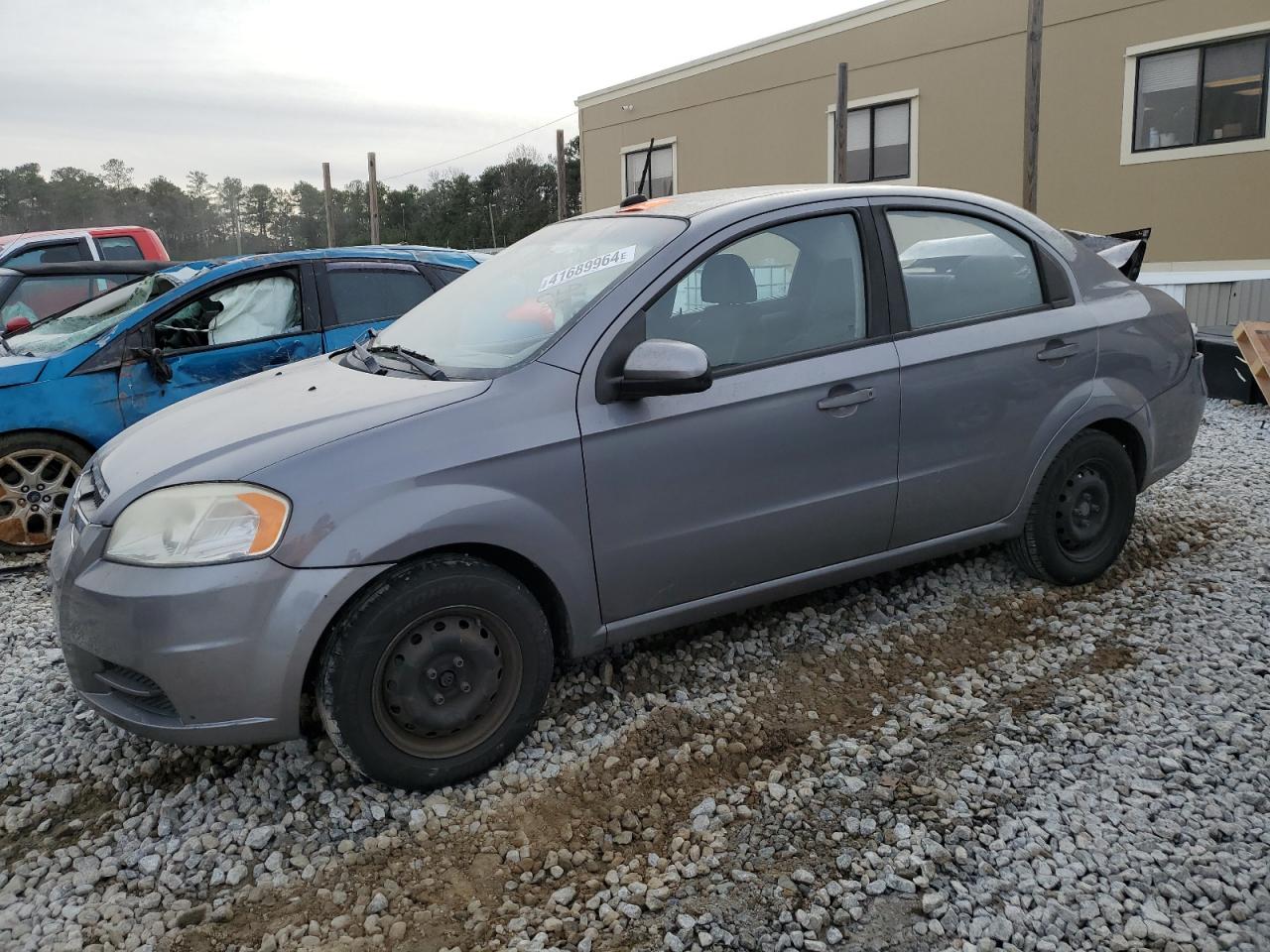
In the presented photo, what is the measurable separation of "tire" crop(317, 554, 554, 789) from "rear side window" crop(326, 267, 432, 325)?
151 inches

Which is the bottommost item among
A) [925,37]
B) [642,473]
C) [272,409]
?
[642,473]

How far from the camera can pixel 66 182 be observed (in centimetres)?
4762

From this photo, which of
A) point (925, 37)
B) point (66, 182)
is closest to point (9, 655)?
point (925, 37)

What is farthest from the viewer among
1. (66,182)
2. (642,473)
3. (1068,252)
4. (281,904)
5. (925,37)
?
(66,182)

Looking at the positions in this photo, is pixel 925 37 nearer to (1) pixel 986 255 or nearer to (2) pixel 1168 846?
(1) pixel 986 255

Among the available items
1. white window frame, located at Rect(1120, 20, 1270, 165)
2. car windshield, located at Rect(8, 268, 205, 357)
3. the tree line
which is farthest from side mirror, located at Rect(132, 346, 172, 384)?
the tree line

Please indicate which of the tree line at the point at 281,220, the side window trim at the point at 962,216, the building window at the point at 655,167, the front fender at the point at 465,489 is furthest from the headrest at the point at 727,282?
the tree line at the point at 281,220

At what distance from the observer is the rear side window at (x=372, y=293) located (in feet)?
20.5

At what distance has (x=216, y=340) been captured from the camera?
19.5 ft

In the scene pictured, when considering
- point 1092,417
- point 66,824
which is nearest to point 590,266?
point 1092,417

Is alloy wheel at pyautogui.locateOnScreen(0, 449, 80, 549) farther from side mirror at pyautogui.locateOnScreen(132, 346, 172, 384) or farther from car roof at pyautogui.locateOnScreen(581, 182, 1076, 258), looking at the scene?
car roof at pyautogui.locateOnScreen(581, 182, 1076, 258)

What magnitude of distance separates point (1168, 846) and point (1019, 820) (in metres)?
0.37

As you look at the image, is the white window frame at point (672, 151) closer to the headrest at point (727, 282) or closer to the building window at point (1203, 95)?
the building window at point (1203, 95)

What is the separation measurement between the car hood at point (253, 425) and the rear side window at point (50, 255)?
27.8 ft
